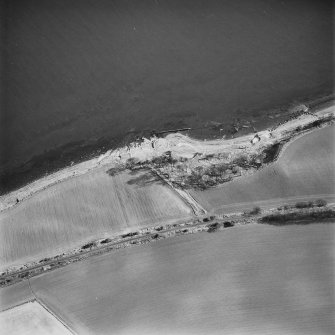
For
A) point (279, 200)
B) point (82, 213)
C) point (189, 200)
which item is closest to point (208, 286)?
point (189, 200)

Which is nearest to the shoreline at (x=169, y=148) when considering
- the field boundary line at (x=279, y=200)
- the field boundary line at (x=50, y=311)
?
the field boundary line at (x=279, y=200)

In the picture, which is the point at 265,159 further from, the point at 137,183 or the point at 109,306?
the point at 109,306

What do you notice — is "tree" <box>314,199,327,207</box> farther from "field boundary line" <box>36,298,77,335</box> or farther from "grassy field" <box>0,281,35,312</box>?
"grassy field" <box>0,281,35,312</box>

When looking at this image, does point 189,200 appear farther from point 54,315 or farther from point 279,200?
point 54,315

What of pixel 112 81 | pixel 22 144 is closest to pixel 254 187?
pixel 112 81

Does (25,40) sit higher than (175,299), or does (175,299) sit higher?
(25,40)

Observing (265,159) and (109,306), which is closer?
(109,306)

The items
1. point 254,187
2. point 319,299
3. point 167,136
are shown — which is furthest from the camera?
point 167,136
